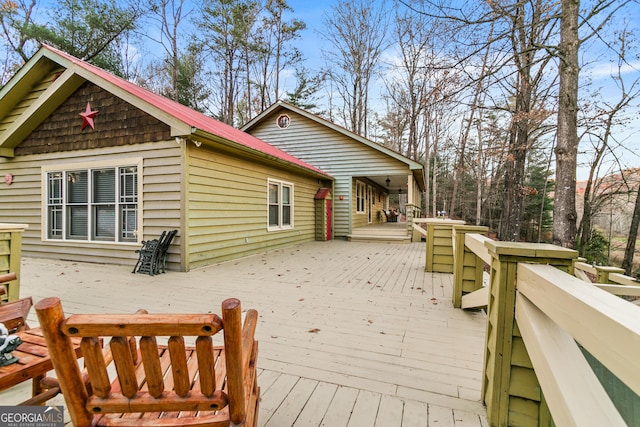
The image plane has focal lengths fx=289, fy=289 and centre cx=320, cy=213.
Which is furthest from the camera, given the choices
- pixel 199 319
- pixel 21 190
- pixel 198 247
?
pixel 21 190

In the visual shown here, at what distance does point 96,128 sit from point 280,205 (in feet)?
16.1

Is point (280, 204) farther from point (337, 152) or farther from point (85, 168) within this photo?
point (85, 168)

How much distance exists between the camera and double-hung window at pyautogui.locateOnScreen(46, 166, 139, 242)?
20.4ft

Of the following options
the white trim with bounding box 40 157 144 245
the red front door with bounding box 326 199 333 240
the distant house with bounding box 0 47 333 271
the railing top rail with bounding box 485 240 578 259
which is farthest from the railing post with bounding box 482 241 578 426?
the red front door with bounding box 326 199 333 240

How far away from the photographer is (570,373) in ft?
3.14

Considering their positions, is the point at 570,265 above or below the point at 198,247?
above

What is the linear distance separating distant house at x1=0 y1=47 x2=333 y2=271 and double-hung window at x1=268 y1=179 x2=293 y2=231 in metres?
0.92

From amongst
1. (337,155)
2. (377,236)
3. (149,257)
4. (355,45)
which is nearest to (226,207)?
(149,257)

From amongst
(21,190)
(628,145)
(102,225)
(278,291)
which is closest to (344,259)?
(278,291)

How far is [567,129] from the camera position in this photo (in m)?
5.29

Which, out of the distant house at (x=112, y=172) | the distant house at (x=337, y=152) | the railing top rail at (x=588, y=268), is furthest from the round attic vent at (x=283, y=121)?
the railing top rail at (x=588, y=268)

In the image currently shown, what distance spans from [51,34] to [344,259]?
16.1 m

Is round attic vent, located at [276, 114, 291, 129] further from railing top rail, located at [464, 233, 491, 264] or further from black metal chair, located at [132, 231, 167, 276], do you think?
railing top rail, located at [464, 233, 491, 264]

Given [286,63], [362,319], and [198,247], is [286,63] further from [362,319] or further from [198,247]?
[362,319]
